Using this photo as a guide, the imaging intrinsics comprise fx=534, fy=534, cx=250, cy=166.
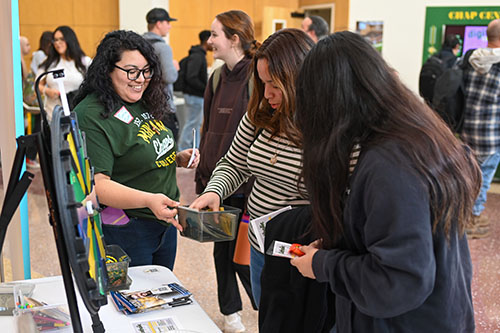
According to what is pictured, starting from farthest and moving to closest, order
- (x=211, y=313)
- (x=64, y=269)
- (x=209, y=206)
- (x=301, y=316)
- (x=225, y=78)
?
(x=211, y=313) < (x=225, y=78) < (x=209, y=206) < (x=301, y=316) < (x=64, y=269)

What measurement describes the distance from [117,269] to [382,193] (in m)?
0.73

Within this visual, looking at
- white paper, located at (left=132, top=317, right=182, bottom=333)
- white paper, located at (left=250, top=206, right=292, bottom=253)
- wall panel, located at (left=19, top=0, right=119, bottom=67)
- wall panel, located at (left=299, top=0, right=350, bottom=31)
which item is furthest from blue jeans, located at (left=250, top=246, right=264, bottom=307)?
wall panel, located at (left=299, top=0, right=350, bottom=31)

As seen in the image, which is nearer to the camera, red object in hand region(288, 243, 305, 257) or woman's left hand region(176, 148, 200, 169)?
red object in hand region(288, 243, 305, 257)

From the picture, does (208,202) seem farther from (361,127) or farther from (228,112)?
(228,112)

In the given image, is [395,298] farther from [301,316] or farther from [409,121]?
[301,316]

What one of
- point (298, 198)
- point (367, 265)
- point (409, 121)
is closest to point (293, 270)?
point (298, 198)

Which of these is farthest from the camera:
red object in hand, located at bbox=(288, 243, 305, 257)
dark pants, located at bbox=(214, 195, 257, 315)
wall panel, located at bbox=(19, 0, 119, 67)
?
wall panel, located at bbox=(19, 0, 119, 67)

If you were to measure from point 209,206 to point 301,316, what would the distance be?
1.57ft

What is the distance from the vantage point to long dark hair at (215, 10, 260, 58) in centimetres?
269

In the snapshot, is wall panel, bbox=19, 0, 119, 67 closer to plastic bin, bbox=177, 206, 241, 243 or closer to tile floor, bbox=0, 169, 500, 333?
tile floor, bbox=0, 169, 500, 333

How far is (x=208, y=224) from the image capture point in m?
1.64

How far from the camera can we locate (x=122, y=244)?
190 cm

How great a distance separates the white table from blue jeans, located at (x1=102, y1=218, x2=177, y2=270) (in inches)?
9.9

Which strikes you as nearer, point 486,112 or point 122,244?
point 122,244
